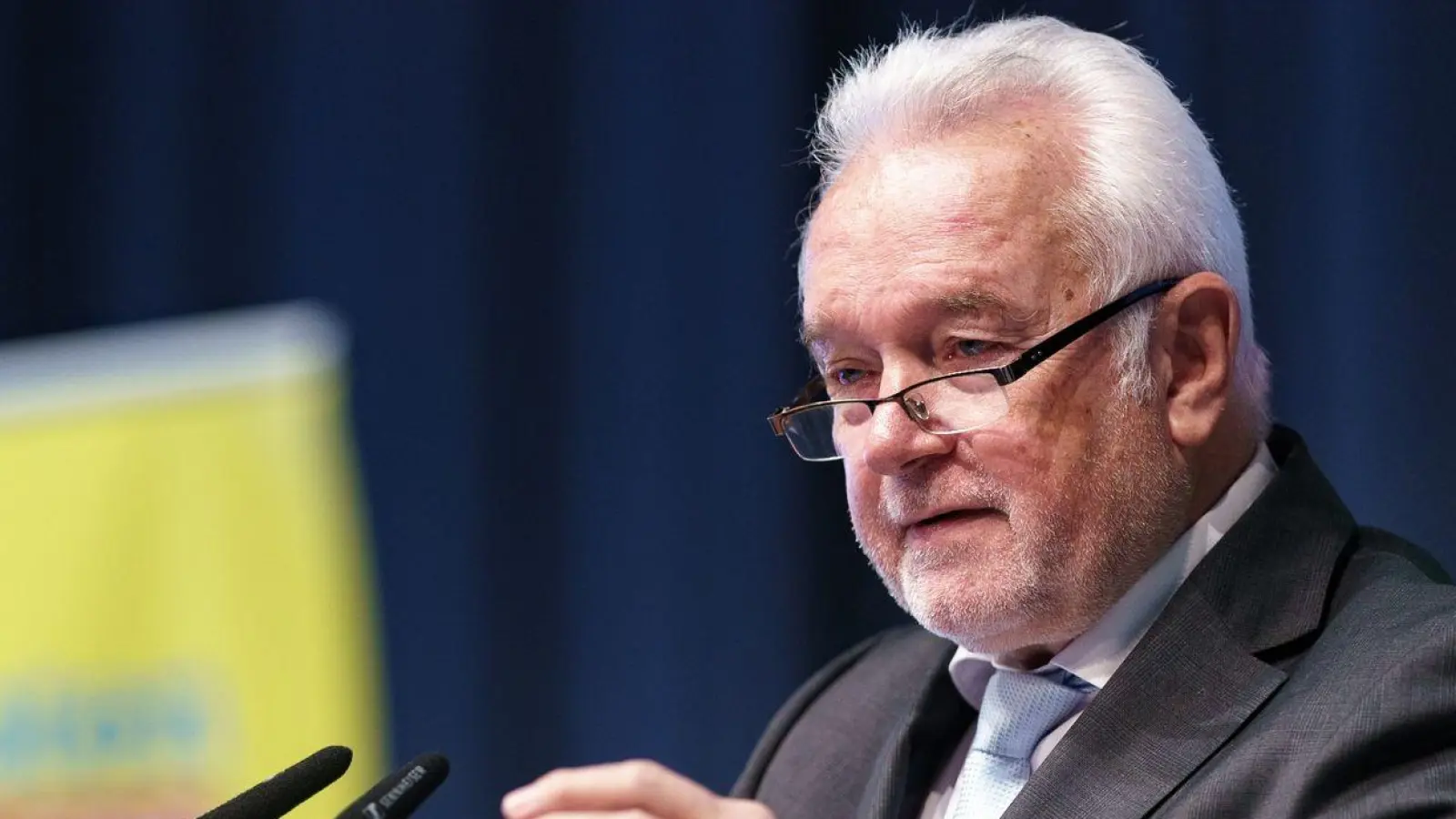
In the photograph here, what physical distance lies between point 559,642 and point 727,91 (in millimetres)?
1000

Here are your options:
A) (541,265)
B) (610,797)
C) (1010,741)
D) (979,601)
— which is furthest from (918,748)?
(541,265)

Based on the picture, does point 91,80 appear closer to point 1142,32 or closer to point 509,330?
point 509,330

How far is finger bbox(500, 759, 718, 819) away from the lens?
1.20 metres

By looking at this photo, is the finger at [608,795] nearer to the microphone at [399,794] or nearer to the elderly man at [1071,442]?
the microphone at [399,794]

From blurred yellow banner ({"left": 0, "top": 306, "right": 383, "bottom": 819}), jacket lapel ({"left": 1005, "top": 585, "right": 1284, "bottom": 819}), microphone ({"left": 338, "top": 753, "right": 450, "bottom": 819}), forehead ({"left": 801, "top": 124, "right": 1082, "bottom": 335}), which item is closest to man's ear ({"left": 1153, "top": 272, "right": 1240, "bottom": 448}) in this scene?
forehead ({"left": 801, "top": 124, "right": 1082, "bottom": 335})

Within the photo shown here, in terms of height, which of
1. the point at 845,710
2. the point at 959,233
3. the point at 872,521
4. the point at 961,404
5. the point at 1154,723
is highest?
the point at 959,233

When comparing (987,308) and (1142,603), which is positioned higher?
(987,308)

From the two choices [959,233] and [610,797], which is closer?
[610,797]

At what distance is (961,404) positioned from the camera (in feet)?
5.27

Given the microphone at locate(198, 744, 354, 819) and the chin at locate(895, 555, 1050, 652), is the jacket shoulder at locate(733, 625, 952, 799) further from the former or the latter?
the microphone at locate(198, 744, 354, 819)

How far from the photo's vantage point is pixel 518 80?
287cm

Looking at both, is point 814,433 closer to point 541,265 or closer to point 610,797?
point 610,797

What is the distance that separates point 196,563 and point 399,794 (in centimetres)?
159

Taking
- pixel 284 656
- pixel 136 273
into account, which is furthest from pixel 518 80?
pixel 284 656
